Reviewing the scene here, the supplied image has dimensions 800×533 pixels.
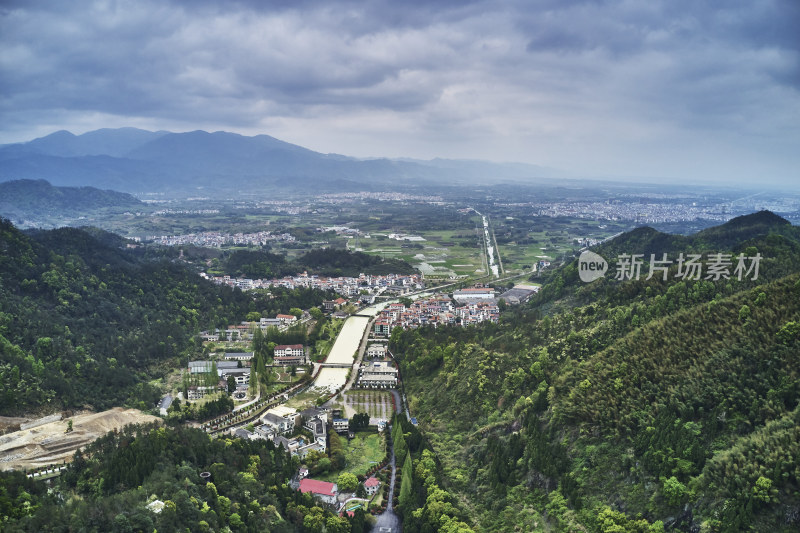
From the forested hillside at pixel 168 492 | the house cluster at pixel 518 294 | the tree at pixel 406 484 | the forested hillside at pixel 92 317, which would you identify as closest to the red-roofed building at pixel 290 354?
the forested hillside at pixel 92 317

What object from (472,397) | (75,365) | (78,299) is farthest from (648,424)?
(78,299)

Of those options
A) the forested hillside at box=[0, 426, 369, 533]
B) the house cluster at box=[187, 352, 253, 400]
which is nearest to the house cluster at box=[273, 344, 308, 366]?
the house cluster at box=[187, 352, 253, 400]

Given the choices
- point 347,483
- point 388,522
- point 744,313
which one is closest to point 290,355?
point 347,483

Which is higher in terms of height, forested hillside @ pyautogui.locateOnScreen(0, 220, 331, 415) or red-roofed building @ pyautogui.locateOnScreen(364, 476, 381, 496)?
forested hillside @ pyautogui.locateOnScreen(0, 220, 331, 415)

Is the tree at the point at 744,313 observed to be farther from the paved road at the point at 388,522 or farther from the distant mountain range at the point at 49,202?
the distant mountain range at the point at 49,202

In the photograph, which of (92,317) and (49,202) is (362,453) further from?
(49,202)

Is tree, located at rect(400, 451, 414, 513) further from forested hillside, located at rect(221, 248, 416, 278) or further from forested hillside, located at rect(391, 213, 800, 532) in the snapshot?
forested hillside, located at rect(221, 248, 416, 278)
